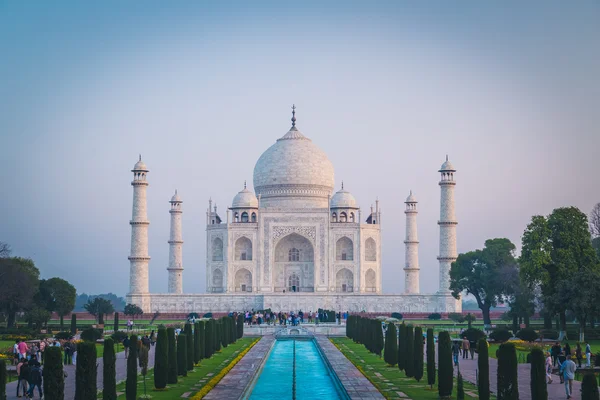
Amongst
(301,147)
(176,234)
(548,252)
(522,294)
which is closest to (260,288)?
(176,234)

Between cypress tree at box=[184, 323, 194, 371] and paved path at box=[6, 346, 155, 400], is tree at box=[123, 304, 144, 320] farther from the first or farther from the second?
cypress tree at box=[184, 323, 194, 371]

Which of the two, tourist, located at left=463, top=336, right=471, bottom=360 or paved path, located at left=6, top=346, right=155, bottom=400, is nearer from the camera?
paved path, located at left=6, top=346, right=155, bottom=400

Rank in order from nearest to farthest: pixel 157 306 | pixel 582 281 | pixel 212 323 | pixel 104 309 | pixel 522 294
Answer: pixel 212 323, pixel 582 281, pixel 522 294, pixel 104 309, pixel 157 306

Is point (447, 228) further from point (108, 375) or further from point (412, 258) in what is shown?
point (108, 375)

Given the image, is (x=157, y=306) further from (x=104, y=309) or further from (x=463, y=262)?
(x=463, y=262)

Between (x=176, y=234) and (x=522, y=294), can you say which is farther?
(x=176, y=234)

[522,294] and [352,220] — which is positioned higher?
[352,220]

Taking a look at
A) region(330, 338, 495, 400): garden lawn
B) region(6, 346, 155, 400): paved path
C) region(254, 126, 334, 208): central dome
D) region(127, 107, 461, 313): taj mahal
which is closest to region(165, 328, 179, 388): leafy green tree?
region(6, 346, 155, 400): paved path
